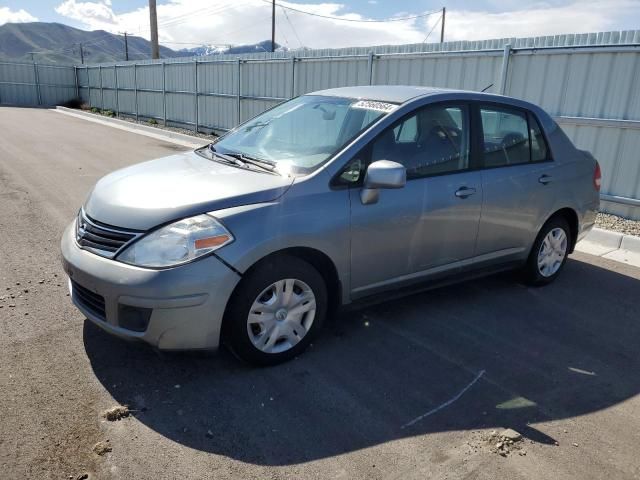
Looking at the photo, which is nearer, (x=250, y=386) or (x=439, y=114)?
(x=250, y=386)

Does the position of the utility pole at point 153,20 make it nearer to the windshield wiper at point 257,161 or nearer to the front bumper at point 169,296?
→ the windshield wiper at point 257,161

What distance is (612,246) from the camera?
6832 mm

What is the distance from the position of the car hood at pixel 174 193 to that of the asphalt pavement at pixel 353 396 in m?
0.92

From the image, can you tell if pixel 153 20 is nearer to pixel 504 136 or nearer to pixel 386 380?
pixel 504 136

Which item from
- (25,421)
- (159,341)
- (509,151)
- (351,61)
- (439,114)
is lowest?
(25,421)

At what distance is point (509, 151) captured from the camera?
15.3 ft

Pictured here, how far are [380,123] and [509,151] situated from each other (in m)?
1.50

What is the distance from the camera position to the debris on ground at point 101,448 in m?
2.61

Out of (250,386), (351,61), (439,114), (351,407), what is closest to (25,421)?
(250,386)

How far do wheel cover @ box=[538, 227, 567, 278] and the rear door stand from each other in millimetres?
278

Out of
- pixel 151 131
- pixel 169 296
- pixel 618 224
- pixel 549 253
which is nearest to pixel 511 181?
pixel 549 253

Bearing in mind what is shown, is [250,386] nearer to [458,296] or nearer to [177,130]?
[458,296]

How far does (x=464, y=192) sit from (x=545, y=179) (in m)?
1.12

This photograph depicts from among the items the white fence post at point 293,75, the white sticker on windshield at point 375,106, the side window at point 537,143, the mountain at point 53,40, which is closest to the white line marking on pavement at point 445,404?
the white sticker on windshield at point 375,106
